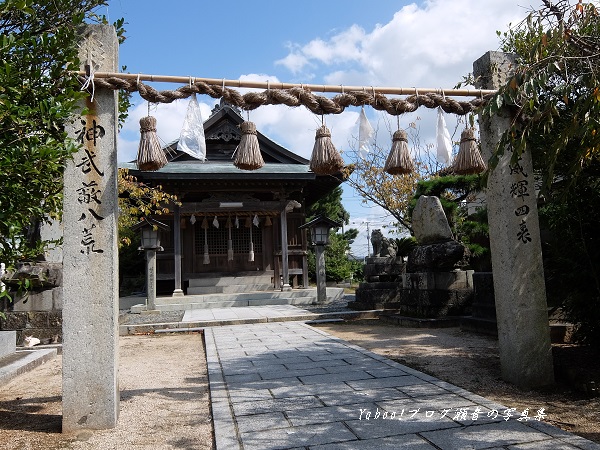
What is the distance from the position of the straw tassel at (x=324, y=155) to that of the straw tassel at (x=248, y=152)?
57cm

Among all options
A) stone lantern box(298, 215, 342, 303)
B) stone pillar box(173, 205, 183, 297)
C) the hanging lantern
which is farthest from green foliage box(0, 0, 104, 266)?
stone pillar box(173, 205, 183, 297)

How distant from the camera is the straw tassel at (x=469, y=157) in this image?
16.1 ft

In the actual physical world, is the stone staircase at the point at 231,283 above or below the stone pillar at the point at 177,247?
below

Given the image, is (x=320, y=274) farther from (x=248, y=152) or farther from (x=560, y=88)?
(x=560, y=88)

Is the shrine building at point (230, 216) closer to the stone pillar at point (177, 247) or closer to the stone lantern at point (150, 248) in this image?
the stone pillar at point (177, 247)

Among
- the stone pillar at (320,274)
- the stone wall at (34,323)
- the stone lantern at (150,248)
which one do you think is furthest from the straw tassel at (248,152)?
the stone pillar at (320,274)

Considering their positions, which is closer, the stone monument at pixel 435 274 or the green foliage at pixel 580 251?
the green foliage at pixel 580 251

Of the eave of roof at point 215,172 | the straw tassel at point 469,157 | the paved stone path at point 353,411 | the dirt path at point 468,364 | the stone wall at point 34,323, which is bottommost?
the dirt path at point 468,364

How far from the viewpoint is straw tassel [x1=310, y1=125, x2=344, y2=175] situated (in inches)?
181

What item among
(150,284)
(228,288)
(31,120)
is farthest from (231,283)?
(31,120)

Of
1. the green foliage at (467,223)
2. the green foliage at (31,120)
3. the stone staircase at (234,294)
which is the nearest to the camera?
the green foliage at (31,120)

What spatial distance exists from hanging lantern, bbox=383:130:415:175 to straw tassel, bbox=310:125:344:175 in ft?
1.93

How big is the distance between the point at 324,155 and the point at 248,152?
0.78 meters

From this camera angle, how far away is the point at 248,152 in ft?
14.9
